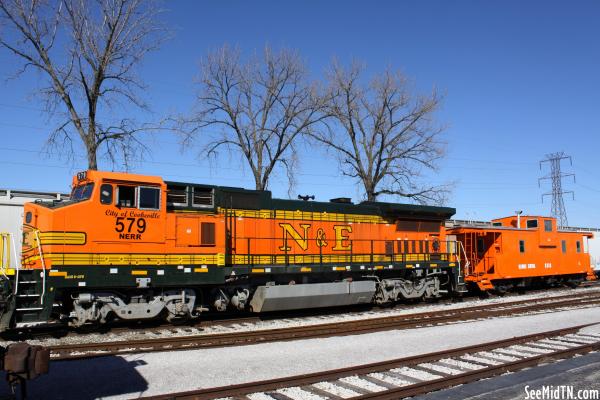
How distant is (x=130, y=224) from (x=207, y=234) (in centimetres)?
202

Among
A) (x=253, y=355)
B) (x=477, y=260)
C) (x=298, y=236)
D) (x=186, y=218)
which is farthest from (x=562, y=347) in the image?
(x=477, y=260)

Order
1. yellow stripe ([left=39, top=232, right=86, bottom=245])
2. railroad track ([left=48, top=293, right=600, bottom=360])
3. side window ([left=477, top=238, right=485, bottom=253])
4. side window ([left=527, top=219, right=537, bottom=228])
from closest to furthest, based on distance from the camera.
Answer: railroad track ([left=48, top=293, right=600, bottom=360])
yellow stripe ([left=39, top=232, right=86, bottom=245])
side window ([left=477, top=238, right=485, bottom=253])
side window ([left=527, top=219, right=537, bottom=228])

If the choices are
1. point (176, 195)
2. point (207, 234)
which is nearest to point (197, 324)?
Result: point (207, 234)

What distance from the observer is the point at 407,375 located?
787 centimetres

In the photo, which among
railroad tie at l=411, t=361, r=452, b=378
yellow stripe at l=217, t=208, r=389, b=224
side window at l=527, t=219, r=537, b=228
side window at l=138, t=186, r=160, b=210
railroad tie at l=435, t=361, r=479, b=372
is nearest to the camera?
railroad tie at l=411, t=361, r=452, b=378

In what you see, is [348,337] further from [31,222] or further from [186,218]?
[31,222]

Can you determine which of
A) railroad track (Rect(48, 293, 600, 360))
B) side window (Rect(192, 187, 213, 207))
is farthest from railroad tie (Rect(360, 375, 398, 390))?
side window (Rect(192, 187, 213, 207))

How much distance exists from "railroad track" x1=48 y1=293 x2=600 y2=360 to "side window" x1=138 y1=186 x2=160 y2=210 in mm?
3144

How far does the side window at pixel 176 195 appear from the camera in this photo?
41.2 feet

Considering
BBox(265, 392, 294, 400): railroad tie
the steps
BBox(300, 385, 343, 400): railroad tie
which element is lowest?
BBox(265, 392, 294, 400): railroad tie

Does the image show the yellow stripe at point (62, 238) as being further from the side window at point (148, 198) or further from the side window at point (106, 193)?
the side window at point (148, 198)

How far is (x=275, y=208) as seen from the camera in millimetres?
14711

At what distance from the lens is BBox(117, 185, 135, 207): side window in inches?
458

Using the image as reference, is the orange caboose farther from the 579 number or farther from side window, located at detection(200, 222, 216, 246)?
the 579 number
